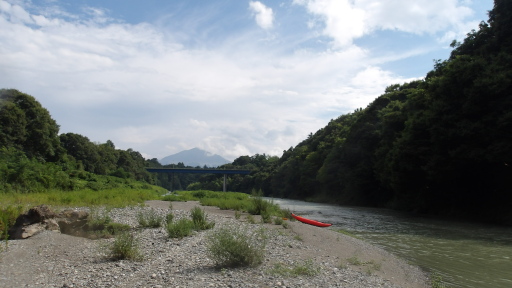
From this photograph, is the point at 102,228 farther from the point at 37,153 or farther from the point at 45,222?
the point at 37,153

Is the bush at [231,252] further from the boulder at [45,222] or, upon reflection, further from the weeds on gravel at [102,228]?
the boulder at [45,222]

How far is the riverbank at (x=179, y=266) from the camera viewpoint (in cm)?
789

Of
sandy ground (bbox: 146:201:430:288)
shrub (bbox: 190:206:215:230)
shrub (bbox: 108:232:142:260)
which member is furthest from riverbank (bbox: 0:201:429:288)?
shrub (bbox: 190:206:215:230)

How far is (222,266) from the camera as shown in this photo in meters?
9.02

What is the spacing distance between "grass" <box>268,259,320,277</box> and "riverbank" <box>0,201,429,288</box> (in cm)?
12

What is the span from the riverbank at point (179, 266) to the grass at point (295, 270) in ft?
0.39

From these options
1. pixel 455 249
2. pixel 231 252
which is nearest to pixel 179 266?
pixel 231 252

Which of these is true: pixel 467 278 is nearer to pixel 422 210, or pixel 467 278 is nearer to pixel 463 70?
pixel 463 70

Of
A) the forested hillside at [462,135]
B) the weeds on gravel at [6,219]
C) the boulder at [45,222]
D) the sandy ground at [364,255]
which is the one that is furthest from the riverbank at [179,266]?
the forested hillside at [462,135]

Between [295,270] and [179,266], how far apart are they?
2.86m

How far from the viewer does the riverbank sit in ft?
25.9

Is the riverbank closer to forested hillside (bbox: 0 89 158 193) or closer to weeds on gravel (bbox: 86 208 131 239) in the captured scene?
weeds on gravel (bbox: 86 208 131 239)

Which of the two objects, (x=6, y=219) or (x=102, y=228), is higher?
(x=6, y=219)

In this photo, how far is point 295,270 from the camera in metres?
9.09
